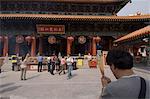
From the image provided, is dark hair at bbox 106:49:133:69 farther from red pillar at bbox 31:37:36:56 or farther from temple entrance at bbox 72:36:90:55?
temple entrance at bbox 72:36:90:55

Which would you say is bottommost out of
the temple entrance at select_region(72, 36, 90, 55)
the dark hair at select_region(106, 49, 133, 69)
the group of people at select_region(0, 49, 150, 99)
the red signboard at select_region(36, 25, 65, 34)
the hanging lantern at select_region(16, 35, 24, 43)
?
the group of people at select_region(0, 49, 150, 99)

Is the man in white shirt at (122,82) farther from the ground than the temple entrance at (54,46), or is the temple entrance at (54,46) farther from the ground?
the temple entrance at (54,46)

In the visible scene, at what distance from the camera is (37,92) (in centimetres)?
1143

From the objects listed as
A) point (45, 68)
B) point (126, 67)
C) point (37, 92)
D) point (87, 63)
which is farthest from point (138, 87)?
point (87, 63)

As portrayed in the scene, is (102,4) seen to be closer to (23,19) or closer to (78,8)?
(78,8)

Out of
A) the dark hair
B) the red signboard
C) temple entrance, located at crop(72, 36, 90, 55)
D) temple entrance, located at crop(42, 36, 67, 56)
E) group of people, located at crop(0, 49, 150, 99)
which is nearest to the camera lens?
group of people, located at crop(0, 49, 150, 99)

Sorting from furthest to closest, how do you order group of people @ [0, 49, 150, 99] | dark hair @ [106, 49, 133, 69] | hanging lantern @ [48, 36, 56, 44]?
hanging lantern @ [48, 36, 56, 44] < dark hair @ [106, 49, 133, 69] < group of people @ [0, 49, 150, 99]

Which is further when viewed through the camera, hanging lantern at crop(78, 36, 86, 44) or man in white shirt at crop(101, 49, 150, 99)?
hanging lantern at crop(78, 36, 86, 44)

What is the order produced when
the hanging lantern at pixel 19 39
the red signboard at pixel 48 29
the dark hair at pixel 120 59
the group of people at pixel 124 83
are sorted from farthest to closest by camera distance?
the hanging lantern at pixel 19 39
the red signboard at pixel 48 29
the dark hair at pixel 120 59
the group of people at pixel 124 83

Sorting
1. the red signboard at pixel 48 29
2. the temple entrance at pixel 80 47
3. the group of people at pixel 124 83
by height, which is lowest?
the group of people at pixel 124 83

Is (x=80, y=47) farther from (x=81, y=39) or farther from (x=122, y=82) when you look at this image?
(x=122, y=82)

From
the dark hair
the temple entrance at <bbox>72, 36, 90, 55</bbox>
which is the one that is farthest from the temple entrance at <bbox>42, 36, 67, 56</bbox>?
the dark hair

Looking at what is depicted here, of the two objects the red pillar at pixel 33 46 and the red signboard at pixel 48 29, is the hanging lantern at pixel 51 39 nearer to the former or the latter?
the red signboard at pixel 48 29

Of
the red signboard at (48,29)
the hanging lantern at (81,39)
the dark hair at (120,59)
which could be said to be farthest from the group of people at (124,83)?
the hanging lantern at (81,39)
